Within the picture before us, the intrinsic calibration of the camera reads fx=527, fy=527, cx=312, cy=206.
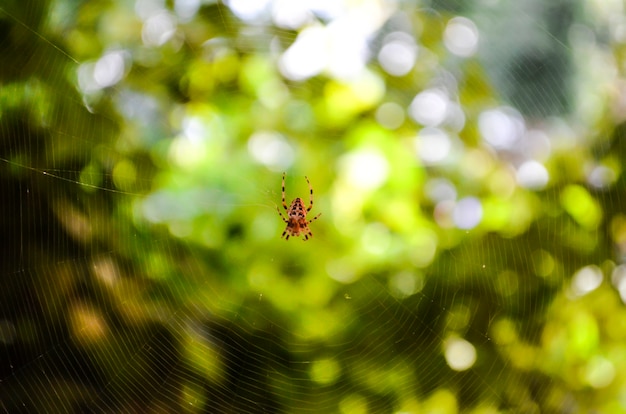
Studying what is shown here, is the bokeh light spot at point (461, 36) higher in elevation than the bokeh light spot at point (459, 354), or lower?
higher

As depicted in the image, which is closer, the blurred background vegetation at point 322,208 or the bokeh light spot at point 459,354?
the blurred background vegetation at point 322,208

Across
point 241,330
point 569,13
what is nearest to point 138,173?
point 241,330

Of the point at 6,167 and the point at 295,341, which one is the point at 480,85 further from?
the point at 6,167

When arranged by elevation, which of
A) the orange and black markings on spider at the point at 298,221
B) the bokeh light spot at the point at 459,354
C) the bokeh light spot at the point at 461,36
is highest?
the bokeh light spot at the point at 461,36

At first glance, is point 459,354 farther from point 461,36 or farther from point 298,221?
point 461,36

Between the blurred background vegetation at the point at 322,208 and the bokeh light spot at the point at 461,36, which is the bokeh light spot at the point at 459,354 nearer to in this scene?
the blurred background vegetation at the point at 322,208

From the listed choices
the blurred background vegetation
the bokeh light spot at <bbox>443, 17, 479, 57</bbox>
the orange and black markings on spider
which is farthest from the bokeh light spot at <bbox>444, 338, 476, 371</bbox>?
the bokeh light spot at <bbox>443, 17, 479, 57</bbox>

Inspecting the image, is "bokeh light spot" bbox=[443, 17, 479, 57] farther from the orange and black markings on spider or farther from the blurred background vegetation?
the orange and black markings on spider

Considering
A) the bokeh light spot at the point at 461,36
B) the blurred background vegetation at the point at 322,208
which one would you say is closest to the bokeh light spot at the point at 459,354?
the blurred background vegetation at the point at 322,208
